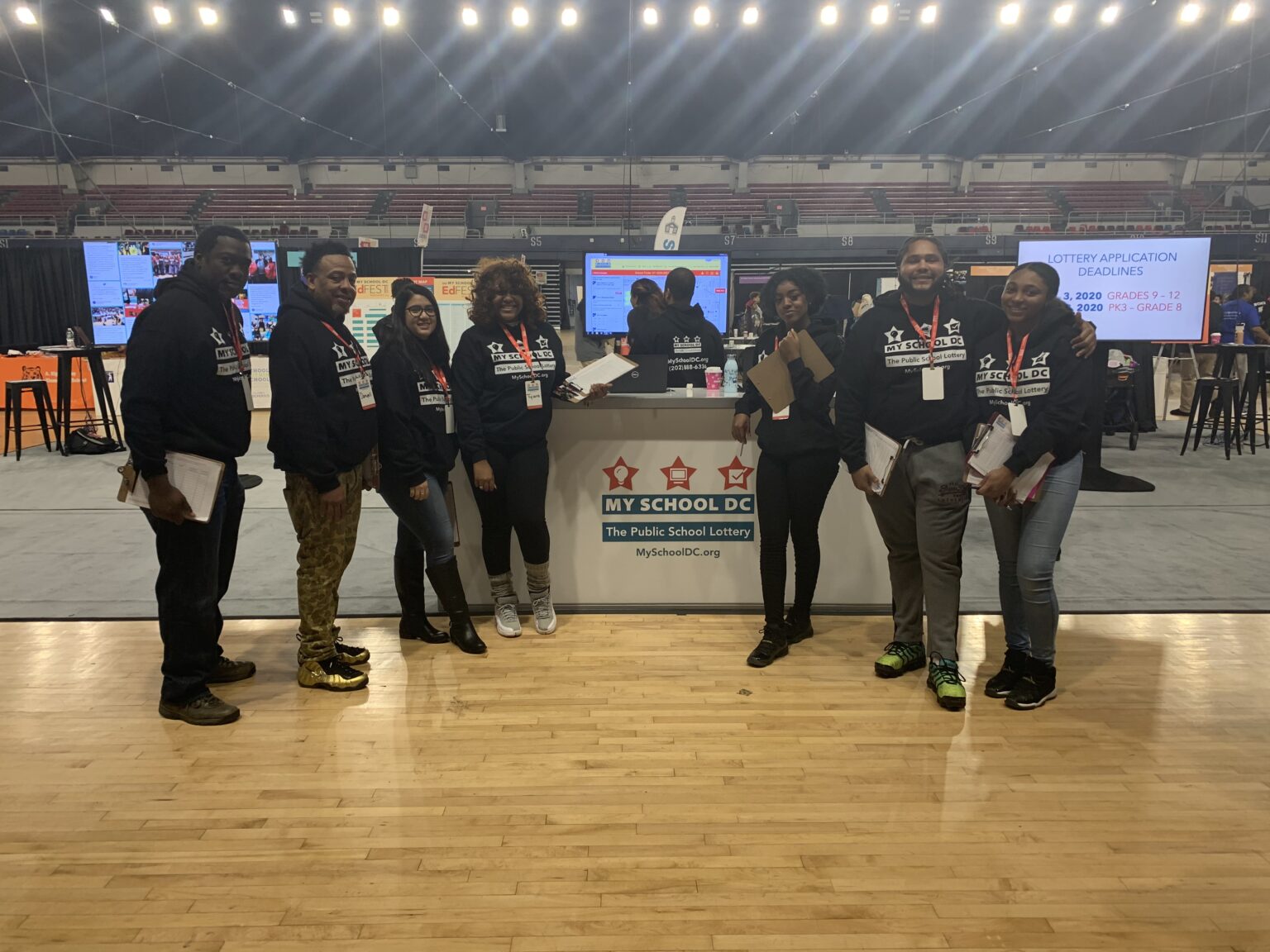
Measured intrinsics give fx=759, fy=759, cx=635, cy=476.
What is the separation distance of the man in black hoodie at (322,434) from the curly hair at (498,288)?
1.56 feet

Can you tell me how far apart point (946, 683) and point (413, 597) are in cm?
208

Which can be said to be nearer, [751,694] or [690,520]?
[751,694]

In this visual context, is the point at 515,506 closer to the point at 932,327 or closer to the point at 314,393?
the point at 314,393

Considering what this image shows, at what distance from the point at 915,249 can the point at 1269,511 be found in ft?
13.8

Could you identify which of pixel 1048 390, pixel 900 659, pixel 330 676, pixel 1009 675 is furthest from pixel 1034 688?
pixel 330 676

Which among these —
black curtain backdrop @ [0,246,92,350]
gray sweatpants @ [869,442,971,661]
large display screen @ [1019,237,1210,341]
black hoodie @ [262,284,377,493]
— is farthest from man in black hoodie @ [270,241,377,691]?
black curtain backdrop @ [0,246,92,350]

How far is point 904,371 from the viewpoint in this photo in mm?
2535

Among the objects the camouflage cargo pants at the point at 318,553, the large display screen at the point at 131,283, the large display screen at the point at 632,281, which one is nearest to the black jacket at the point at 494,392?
the camouflage cargo pants at the point at 318,553

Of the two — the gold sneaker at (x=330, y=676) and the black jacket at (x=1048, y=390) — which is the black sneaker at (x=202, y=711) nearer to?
the gold sneaker at (x=330, y=676)

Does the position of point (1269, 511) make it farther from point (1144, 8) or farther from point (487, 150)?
point (487, 150)

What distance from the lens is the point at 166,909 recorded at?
165cm

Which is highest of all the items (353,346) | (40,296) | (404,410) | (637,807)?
(40,296)

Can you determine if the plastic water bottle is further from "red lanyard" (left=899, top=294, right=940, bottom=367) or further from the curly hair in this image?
"red lanyard" (left=899, top=294, right=940, bottom=367)

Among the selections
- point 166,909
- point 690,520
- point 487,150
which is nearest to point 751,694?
point 690,520
